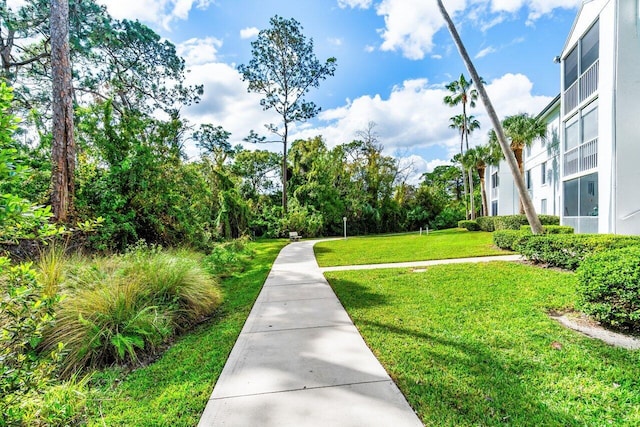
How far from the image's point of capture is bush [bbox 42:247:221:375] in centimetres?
336

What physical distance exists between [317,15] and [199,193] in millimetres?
8105

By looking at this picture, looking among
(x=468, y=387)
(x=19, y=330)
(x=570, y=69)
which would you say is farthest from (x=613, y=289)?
(x=570, y=69)

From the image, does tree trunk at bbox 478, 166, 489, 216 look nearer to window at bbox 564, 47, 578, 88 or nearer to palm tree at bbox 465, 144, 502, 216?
palm tree at bbox 465, 144, 502, 216

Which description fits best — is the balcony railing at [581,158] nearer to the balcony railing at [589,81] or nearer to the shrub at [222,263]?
the balcony railing at [589,81]

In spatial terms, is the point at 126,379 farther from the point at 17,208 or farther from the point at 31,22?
the point at 31,22

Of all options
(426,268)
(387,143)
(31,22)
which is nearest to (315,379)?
(426,268)

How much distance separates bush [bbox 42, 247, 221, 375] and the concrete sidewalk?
109cm

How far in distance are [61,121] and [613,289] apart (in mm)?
10596

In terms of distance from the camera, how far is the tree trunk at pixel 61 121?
6527 mm

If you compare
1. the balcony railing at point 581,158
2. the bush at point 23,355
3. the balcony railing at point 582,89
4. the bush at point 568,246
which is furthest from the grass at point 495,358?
the balcony railing at point 582,89

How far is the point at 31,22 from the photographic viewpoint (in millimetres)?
11500

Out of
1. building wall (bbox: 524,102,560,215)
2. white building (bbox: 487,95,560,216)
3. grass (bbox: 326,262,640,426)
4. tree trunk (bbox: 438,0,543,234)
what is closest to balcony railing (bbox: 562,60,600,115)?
white building (bbox: 487,95,560,216)

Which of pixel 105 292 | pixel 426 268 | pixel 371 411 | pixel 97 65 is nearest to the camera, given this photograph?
pixel 371 411

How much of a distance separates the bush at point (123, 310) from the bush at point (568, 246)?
8.03 m
